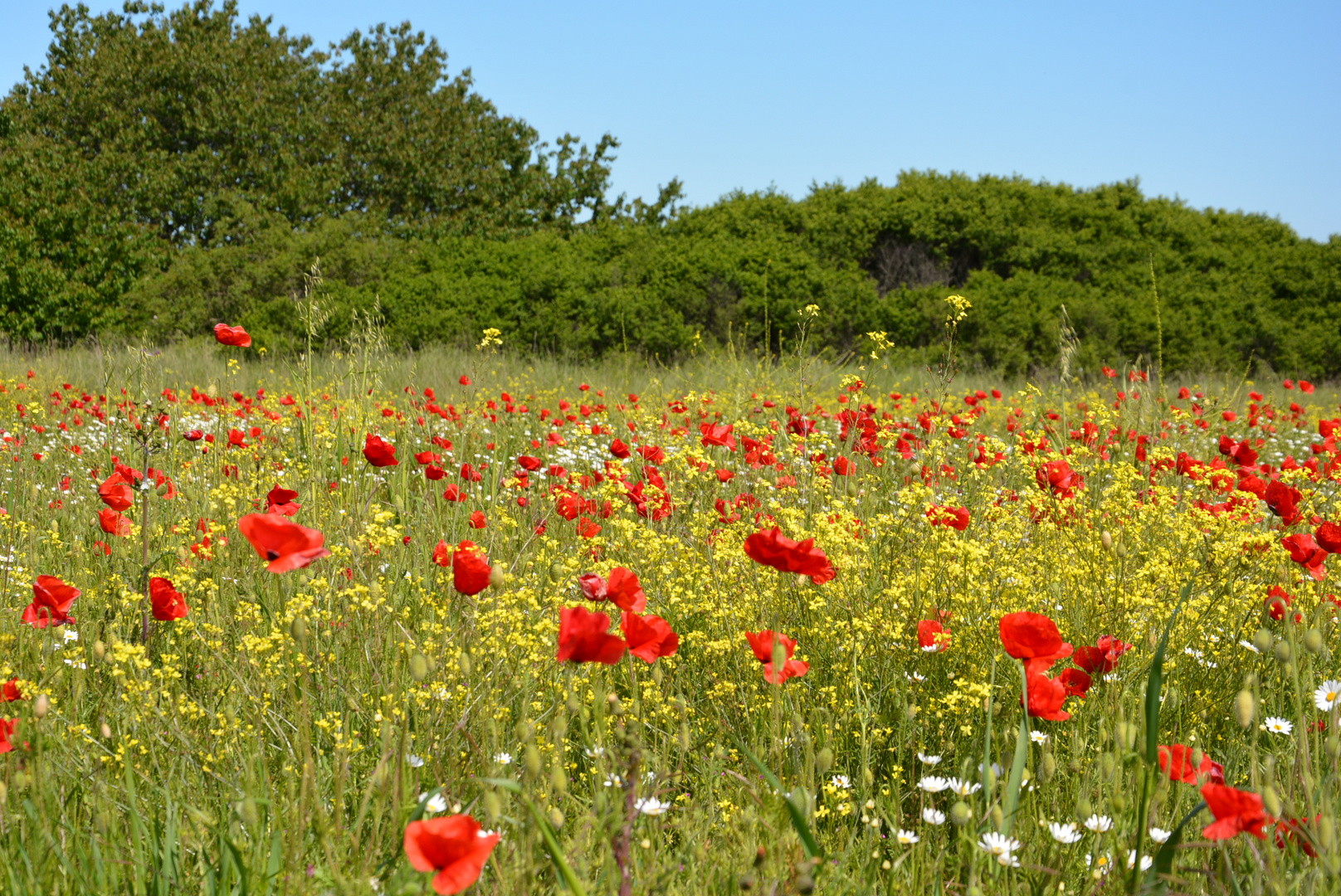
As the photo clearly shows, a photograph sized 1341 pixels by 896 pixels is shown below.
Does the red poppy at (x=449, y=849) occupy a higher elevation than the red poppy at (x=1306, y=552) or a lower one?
lower

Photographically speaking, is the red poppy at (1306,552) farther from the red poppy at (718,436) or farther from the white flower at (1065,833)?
the red poppy at (718,436)

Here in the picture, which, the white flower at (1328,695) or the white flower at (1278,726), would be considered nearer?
the white flower at (1328,695)

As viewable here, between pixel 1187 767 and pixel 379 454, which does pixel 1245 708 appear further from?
pixel 379 454

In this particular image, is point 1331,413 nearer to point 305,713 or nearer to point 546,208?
point 305,713

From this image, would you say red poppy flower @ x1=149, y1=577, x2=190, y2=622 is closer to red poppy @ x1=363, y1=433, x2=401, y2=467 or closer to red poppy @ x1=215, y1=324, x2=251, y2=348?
red poppy @ x1=363, y1=433, x2=401, y2=467

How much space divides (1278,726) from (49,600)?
234 centimetres

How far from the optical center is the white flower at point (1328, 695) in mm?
1713

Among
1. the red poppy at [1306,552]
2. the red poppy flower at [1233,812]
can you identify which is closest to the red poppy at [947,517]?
the red poppy at [1306,552]

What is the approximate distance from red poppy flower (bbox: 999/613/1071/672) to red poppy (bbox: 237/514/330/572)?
1036mm

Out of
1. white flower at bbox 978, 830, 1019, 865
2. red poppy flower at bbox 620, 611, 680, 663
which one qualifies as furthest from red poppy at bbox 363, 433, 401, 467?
white flower at bbox 978, 830, 1019, 865

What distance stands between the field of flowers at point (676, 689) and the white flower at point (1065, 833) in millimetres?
22

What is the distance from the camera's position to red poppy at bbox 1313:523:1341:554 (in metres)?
1.86

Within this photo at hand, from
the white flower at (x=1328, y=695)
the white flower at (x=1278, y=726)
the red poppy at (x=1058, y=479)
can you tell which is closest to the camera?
the white flower at (x=1328, y=695)

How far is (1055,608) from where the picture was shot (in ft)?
7.75
